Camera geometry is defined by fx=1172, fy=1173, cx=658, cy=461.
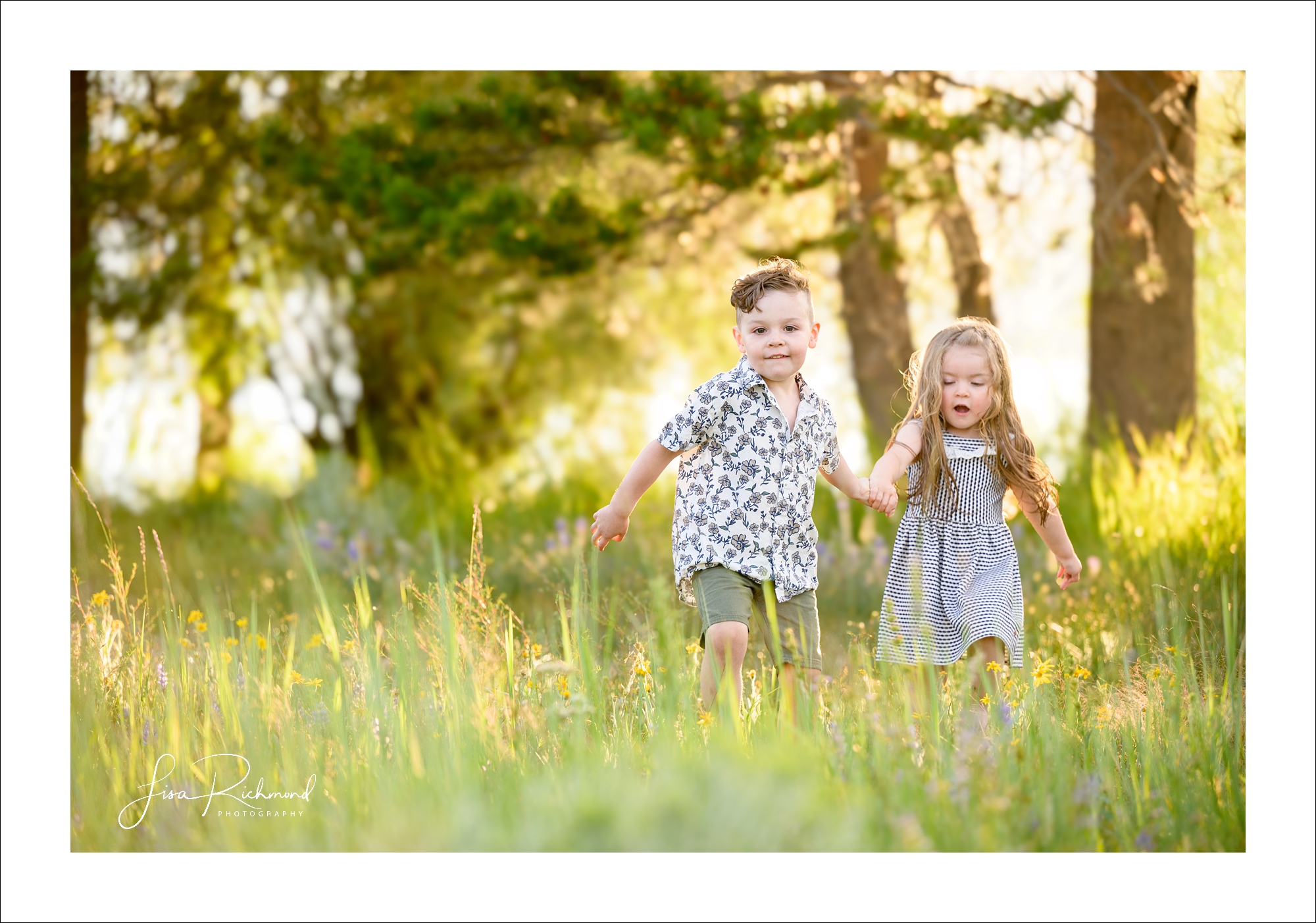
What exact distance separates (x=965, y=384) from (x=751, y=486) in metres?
0.73

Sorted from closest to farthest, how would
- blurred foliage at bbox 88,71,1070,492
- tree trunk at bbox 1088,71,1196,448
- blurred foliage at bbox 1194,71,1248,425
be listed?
blurred foliage at bbox 1194,71,1248,425 → tree trunk at bbox 1088,71,1196,448 → blurred foliage at bbox 88,71,1070,492

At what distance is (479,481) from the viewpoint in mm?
8617

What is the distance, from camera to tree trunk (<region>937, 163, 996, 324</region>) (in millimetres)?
5992

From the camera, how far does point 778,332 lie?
3475mm

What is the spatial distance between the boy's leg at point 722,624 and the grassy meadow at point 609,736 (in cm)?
9

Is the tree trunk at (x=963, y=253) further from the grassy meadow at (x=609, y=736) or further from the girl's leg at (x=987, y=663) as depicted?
the girl's leg at (x=987, y=663)

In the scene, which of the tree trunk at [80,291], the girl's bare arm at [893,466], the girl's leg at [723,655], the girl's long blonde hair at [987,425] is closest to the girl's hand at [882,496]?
the girl's bare arm at [893,466]

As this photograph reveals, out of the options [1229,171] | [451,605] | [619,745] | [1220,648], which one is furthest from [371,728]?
[1229,171]

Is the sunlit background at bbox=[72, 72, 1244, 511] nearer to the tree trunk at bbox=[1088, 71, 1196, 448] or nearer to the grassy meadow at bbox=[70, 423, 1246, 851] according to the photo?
the tree trunk at bbox=[1088, 71, 1196, 448]

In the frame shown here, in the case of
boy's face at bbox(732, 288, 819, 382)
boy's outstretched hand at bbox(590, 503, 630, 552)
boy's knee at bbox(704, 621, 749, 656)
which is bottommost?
boy's knee at bbox(704, 621, 749, 656)

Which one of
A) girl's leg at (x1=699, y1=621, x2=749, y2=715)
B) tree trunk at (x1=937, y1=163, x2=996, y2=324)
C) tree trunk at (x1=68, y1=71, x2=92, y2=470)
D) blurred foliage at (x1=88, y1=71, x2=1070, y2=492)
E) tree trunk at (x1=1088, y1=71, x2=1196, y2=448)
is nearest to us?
girl's leg at (x1=699, y1=621, x2=749, y2=715)

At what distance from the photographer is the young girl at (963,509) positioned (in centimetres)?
355

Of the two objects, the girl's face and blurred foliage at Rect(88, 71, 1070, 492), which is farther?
blurred foliage at Rect(88, 71, 1070, 492)

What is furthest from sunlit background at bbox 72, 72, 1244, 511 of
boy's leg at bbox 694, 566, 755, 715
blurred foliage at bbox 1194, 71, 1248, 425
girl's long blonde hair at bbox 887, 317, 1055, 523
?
boy's leg at bbox 694, 566, 755, 715
